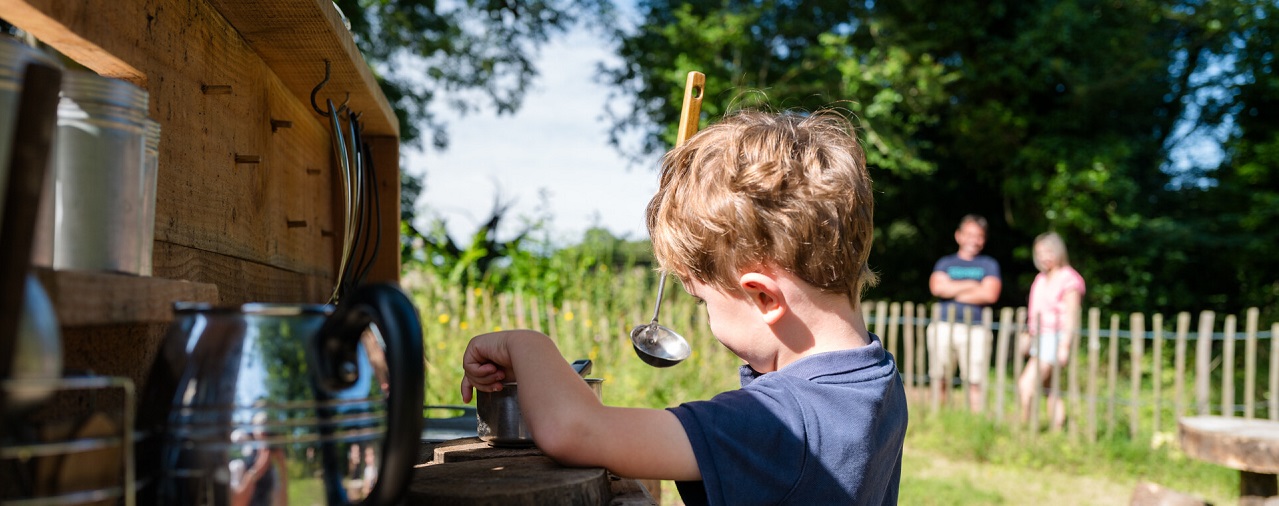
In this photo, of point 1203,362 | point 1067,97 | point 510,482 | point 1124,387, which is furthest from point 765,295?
point 1067,97

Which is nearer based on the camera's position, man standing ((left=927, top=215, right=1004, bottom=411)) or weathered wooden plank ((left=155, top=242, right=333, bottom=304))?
weathered wooden plank ((left=155, top=242, right=333, bottom=304))

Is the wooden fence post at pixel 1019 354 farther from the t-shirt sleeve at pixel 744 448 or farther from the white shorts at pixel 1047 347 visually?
the t-shirt sleeve at pixel 744 448

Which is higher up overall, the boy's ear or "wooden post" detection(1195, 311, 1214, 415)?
the boy's ear

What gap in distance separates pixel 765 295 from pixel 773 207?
0.46ft

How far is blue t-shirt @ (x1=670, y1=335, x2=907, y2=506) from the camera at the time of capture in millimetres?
1140

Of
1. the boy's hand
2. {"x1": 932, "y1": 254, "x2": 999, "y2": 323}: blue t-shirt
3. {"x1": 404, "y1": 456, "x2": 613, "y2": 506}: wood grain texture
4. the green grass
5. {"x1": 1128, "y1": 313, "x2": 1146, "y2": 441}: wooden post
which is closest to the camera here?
{"x1": 404, "y1": 456, "x2": 613, "y2": 506}: wood grain texture

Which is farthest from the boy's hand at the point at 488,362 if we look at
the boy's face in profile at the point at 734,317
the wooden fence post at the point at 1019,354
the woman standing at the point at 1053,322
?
the wooden fence post at the point at 1019,354

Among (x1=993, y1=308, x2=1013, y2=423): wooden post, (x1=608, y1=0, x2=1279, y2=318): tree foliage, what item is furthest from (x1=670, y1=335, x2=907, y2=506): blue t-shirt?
(x1=608, y1=0, x2=1279, y2=318): tree foliage

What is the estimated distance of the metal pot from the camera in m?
1.25

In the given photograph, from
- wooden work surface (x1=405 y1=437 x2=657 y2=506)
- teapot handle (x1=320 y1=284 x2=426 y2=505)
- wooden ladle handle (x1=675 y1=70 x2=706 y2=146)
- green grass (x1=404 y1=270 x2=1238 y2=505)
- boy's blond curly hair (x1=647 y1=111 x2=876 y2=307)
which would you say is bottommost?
green grass (x1=404 y1=270 x2=1238 y2=505)

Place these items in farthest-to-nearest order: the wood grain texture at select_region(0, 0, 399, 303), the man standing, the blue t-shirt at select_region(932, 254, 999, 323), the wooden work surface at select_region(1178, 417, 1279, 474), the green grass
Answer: the blue t-shirt at select_region(932, 254, 999, 323) < the man standing < the green grass < the wooden work surface at select_region(1178, 417, 1279, 474) < the wood grain texture at select_region(0, 0, 399, 303)

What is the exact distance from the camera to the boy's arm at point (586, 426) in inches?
43.1

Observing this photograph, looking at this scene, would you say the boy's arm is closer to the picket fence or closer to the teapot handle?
the teapot handle

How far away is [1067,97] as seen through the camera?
12.6 meters
